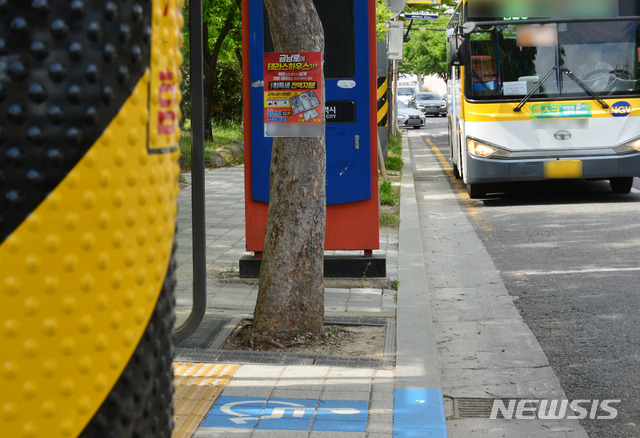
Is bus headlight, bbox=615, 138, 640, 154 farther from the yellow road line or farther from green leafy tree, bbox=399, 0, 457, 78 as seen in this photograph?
green leafy tree, bbox=399, 0, 457, 78

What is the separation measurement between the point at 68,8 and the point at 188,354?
462 cm

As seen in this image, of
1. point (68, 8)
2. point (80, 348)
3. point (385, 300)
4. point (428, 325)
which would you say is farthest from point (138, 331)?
point (385, 300)

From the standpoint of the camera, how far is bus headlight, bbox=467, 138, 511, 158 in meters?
12.9

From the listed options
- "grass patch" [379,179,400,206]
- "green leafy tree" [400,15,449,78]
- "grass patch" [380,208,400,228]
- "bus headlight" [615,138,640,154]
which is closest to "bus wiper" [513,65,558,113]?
"bus headlight" [615,138,640,154]

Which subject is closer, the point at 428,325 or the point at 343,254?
the point at 428,325

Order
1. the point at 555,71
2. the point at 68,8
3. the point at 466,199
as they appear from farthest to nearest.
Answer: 1. the point at 466,199
2. the point at 555,71
3. the point at 68,8

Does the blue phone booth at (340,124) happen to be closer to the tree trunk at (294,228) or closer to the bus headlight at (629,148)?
the tree trunk at (294,228)

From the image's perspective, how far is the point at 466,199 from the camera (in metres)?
14.6

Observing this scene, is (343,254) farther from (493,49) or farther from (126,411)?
(126,411)

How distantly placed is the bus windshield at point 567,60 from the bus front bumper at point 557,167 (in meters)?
0.94

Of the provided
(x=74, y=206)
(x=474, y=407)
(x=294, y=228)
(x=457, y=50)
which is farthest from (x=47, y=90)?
(x=457, y=50)

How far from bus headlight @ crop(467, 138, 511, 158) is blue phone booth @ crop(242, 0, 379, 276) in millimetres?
5538

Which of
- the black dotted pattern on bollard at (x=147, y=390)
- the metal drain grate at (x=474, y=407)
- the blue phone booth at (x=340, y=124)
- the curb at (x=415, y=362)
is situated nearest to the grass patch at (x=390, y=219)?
the curb at (x=415, y=362)

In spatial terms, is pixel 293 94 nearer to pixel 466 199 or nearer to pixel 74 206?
pixel 74 206
